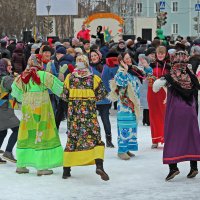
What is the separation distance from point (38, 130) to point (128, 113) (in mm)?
1890

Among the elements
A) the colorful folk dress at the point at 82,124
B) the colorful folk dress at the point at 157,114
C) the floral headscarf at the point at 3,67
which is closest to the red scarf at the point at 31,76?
the colorful folk dress at the point at 82,124

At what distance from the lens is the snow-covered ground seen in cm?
900

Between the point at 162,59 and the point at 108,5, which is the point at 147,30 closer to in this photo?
the point at 162,59

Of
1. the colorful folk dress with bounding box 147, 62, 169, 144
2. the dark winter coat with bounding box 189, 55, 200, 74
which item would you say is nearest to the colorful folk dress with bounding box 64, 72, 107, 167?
the colorful folk dress with bounding box 147, 62, 169, 144

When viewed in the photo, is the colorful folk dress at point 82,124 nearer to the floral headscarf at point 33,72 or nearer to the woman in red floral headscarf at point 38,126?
the woman in red floral headscarf at point 38,126

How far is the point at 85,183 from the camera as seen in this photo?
384 inches

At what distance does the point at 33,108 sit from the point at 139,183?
1772 millimetres

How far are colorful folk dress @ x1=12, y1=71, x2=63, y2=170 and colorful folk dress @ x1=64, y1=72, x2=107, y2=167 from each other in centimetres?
36

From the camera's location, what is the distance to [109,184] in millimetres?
9680

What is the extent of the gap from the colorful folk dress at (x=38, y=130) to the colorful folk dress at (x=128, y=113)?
1580 mm

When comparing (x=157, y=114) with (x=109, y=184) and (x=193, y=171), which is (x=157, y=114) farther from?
(x=109, y=184)

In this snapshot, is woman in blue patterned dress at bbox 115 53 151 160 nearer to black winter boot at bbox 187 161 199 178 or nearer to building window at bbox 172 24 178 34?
black winter boot at bbox 187 161 199 178

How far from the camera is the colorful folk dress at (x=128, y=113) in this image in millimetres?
11578

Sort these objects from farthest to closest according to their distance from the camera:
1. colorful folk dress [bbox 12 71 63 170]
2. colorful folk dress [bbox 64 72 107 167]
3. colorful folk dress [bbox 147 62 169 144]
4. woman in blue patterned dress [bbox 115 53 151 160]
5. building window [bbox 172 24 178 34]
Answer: building window [bbox 172 24 178 34]
colorful folk dress [bbox 147 62 169 144]
woman in blue patterned dress [bbox 115 53 151 160]
colorful folk dress [bbox 12 71 63 170]
colorful folk dress [bbox 64 72 107 167]
